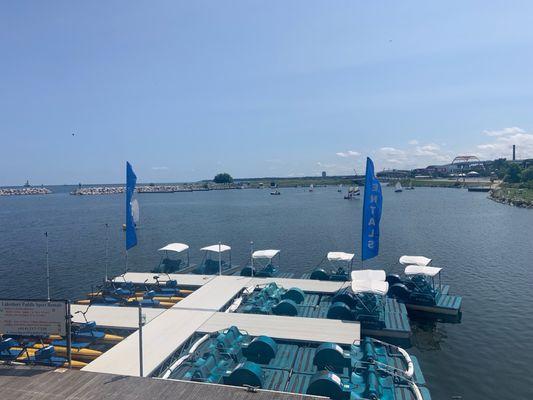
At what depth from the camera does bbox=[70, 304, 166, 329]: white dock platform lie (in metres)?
25.9

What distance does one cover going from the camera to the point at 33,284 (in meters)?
51.6

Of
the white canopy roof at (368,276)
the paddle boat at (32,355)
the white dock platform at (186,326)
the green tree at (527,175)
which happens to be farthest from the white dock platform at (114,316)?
the green tree at (527,175)

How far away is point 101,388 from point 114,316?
1296 centimetres

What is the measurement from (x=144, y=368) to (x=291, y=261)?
Result: 1608 inches

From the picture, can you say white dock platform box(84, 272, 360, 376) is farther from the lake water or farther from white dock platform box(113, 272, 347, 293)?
the lake water

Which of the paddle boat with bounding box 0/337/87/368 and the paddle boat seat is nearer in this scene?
the paddle boat with bounding box 0/337/87/368

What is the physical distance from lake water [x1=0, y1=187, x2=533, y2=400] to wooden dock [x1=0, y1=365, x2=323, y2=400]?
48.9 ft

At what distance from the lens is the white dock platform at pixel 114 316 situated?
85.0 feet

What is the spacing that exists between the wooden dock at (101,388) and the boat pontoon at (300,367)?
2.81 m

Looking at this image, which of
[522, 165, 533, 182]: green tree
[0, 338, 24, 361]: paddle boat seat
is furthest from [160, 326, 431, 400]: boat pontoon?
[522, 165, 533, 182]: green tree

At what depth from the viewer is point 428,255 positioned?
5984 centimetres

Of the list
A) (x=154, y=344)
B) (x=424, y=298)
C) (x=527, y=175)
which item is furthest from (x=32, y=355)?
(x=527, y=175)

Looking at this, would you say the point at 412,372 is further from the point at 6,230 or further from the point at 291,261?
the point at 6,230

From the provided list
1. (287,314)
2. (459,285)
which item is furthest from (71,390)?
(459,285)
